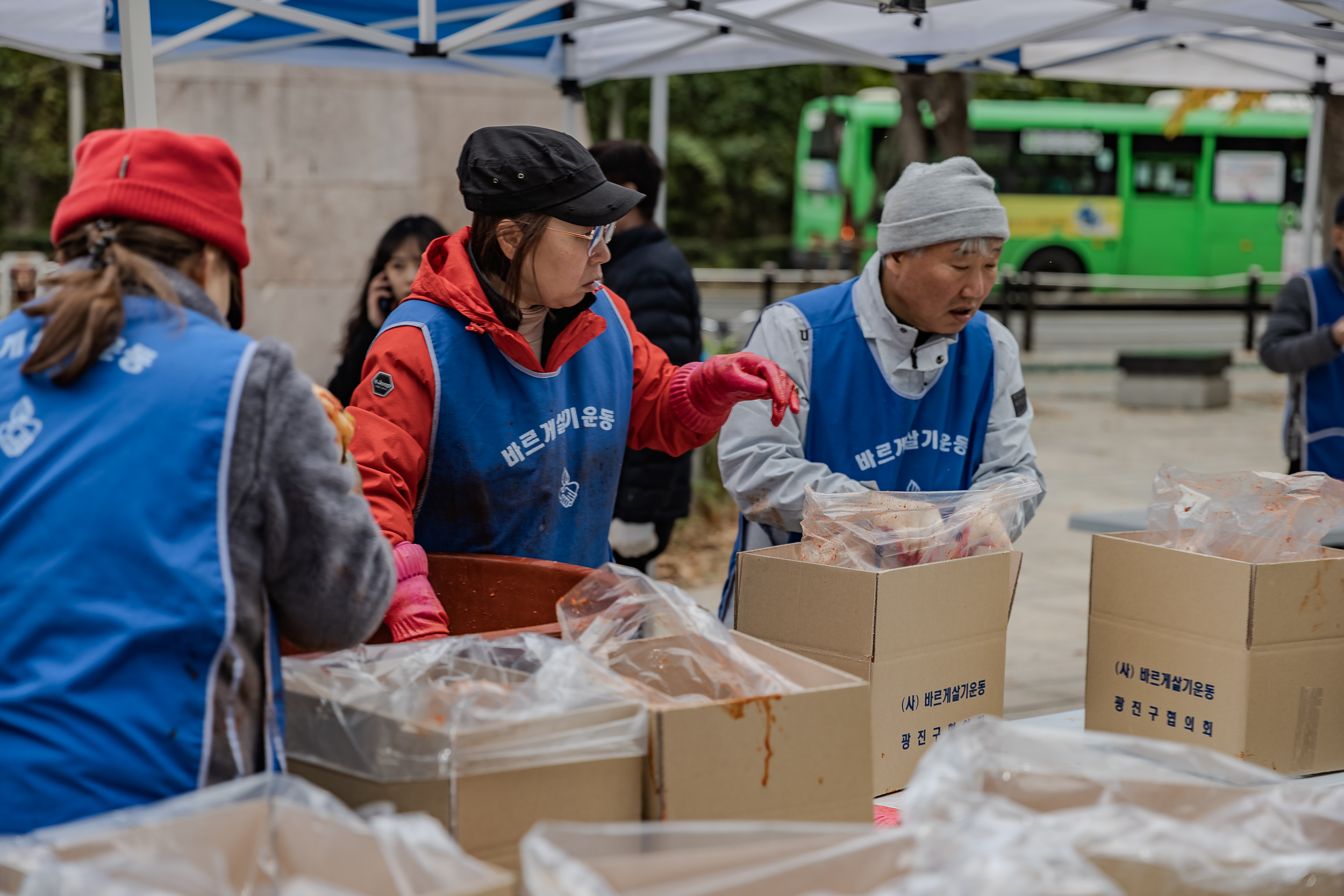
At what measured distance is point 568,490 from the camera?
2.52 metres

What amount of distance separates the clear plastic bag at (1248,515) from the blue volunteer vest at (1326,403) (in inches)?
92.3

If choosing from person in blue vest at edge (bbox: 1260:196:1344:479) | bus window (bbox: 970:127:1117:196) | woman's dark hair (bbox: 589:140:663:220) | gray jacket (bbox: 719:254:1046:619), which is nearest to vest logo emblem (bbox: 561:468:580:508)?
gray jacket (bbox: 719:254:1046:619)

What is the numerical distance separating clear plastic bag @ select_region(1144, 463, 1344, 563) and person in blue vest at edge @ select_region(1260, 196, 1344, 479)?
2354 mm

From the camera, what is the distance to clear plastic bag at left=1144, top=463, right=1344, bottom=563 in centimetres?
231

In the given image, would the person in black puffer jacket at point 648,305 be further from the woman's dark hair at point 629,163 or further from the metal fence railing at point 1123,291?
the metal fence railing at point 1123,291

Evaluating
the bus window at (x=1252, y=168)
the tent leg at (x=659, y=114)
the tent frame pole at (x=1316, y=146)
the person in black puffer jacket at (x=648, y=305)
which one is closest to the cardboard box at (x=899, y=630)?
the person in black puffer jacket at (x=648, y=305)

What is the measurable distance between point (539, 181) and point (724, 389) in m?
0.51

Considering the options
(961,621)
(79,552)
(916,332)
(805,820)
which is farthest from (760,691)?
(916,332)

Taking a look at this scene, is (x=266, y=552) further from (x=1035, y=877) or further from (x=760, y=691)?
(x=1035, y=877)

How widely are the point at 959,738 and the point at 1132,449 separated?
991cm

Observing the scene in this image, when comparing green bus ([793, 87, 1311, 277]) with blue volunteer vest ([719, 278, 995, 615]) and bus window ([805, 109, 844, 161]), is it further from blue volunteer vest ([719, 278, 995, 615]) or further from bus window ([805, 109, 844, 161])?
blue volunteer vest ([719, 278, 995, 615])

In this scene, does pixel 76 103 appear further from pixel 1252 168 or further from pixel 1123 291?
pixel 1252 168

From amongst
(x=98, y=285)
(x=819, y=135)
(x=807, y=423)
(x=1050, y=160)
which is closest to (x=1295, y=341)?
(x=807, y=423)

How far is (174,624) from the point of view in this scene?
138cm
